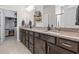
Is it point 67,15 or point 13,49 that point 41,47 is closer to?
point 67,15

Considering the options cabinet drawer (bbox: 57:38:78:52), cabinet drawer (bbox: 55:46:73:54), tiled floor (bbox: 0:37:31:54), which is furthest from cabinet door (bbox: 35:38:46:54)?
tiled floor (bbox: 0:37:31:54)

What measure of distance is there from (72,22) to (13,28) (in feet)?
22.1

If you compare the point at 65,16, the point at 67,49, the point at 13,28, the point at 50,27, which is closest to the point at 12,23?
the point at 13,28

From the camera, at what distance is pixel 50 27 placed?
3.16 metres

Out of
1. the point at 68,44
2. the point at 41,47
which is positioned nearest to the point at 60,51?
the point at 68,44

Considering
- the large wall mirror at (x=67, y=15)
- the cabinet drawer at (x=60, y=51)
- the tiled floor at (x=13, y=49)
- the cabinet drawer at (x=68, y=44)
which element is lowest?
the tiled floor at (x=13, y=49)

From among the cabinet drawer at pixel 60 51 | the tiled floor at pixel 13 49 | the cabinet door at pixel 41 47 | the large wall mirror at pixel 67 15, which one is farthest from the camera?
the tiled floor at pixel 13 49

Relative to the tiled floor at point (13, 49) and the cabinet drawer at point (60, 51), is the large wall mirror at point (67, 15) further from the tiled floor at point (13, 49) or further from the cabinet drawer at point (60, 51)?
the tiled floor at point (13, 49)

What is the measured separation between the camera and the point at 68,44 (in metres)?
1.44

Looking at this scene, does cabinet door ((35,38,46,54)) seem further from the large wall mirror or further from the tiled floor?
the tiled floor

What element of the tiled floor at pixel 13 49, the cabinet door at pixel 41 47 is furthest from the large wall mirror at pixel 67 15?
the tiled floor at pixel 13 49

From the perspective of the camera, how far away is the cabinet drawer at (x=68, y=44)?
1315 millimetres

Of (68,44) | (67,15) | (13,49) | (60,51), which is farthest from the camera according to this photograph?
(13,49)
